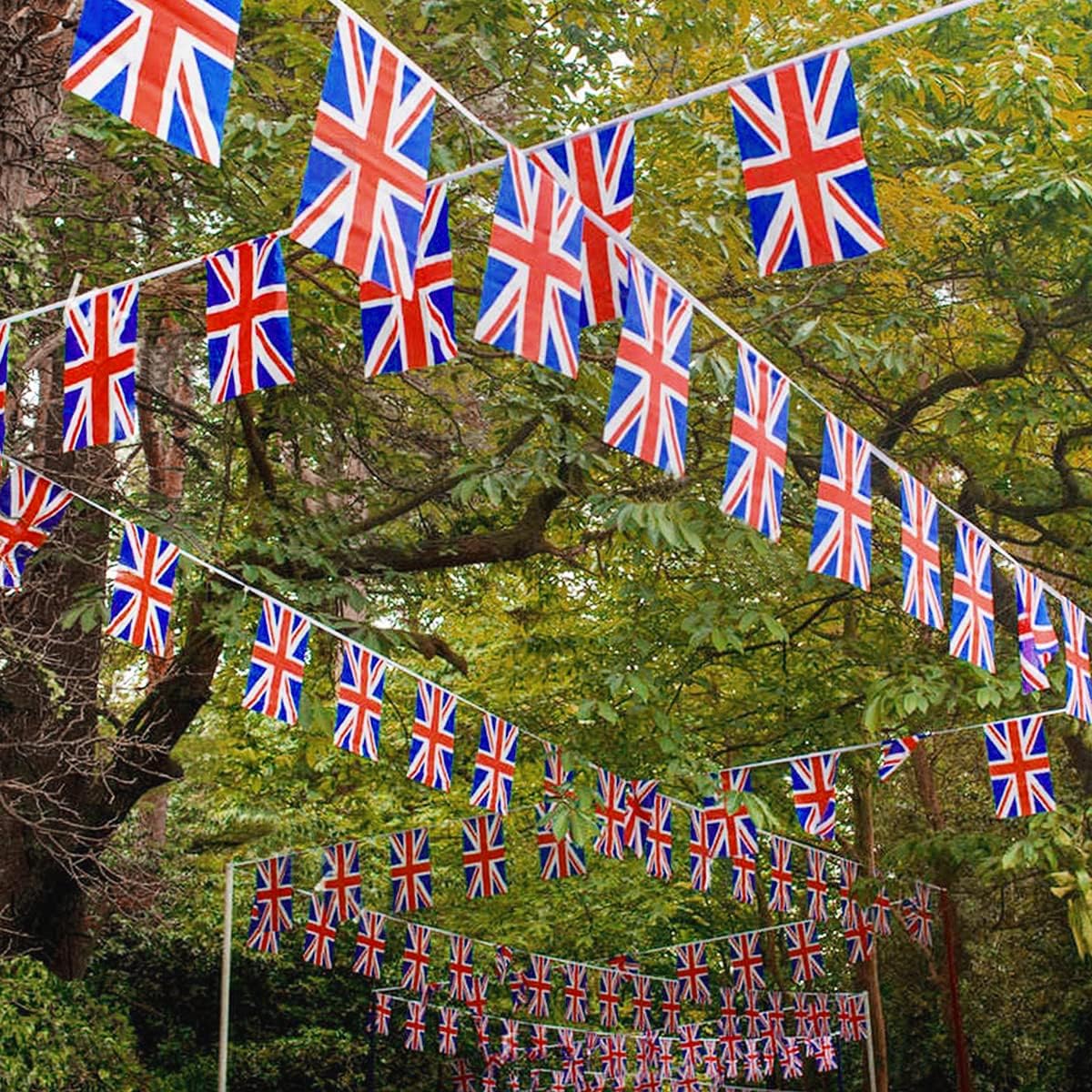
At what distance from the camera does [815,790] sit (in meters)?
9.39

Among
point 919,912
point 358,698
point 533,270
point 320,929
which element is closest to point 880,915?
point 919,912

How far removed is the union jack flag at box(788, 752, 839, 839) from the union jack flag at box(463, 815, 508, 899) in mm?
2319

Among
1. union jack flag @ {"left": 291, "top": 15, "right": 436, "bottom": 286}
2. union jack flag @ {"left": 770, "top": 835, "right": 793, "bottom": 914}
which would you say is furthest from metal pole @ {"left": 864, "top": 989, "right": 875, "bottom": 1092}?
union jack flag @ {"left": 291, "top": 15, "right": 436, "bottom": 286}

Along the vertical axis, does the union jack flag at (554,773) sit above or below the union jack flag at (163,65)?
below

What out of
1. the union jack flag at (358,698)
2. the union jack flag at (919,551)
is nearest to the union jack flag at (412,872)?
the union jack flag at (358,698)

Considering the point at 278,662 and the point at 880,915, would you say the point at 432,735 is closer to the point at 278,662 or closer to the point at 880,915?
the point at 278,662

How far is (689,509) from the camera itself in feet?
24.7

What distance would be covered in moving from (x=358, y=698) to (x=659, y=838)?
2956 mm

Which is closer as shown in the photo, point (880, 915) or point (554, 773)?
point (554, 773)

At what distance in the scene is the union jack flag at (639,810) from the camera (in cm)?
948

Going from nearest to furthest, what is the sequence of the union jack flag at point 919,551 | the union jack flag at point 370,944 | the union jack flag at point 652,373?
the union jack flag at point 652,373, the union jack flag at point 919,551, the union jack flag at point 370,944

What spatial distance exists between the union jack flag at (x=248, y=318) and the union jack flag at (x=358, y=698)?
2876 millimetres

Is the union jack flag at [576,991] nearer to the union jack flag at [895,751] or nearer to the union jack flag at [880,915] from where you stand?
the union jack flag at [880,915]

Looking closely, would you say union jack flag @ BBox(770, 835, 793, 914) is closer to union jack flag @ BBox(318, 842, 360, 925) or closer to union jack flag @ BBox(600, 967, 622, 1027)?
union jack flag @ BBox(318, 842, 360, 925)
